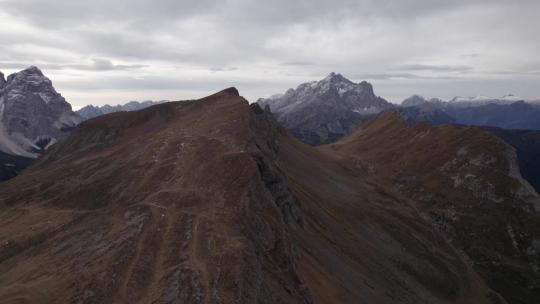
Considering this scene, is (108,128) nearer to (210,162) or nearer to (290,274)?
(210,162)

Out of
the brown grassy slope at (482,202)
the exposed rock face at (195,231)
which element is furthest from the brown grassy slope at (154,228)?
the brown grassy slope at (482,202)

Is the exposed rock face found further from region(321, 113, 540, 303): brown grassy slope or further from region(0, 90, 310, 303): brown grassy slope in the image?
region(321, 113, 540, 303): brown grassy slope

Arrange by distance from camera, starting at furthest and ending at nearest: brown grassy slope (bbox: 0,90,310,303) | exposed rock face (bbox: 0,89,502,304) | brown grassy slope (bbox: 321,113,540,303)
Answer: brown grassy slope (bbox: 321,113,540,303) → exposed rock face (bbox: 0,89,502,304) → brown grassy slope (bbox: 0,90,310,303)

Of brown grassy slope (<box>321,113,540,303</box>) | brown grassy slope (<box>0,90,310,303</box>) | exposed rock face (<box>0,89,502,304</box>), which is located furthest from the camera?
brown grassy slope (<box>321,113,540,303</box>)

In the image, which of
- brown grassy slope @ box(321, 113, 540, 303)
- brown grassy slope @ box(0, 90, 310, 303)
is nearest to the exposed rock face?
brown grassy slope @ box(0, 90, 310, 303)

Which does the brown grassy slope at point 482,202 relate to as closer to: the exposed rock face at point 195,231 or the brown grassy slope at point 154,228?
the exposed rock face at point 195,231

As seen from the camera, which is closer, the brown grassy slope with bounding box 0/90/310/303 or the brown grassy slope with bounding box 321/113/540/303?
the brown grassy slope with bounding box 0/90/310/303

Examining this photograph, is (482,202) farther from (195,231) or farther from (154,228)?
(154,228)
